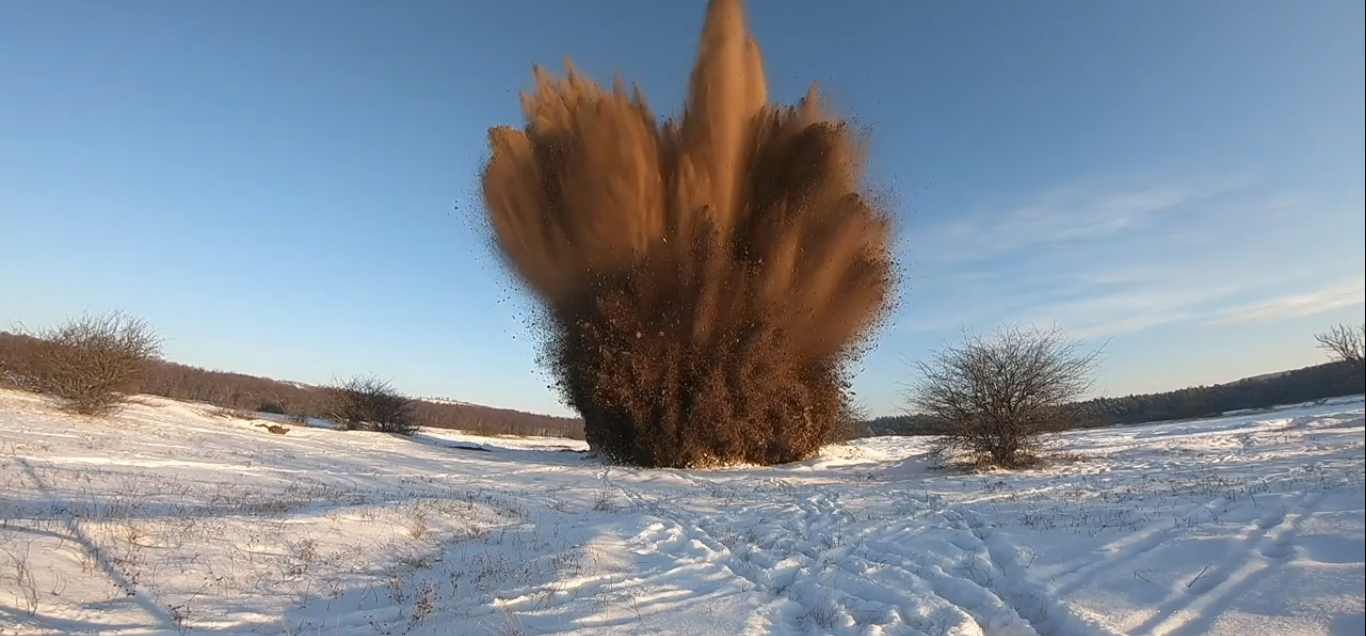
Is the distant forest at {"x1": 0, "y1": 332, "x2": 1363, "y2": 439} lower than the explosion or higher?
lower

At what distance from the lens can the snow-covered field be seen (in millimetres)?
4426

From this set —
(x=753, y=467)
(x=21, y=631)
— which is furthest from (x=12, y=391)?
(x=21, y=631)

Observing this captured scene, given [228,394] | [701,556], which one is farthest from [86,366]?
[228,394]

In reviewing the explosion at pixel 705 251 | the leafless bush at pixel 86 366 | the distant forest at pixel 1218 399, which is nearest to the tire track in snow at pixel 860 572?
the distant forest at pixel 1218 399

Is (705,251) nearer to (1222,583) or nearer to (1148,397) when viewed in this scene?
(1222,583)

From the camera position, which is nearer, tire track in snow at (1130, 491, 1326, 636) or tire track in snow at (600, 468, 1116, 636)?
tire track in snow at (1130, 491, 1326, 636)

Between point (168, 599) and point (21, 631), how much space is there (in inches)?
38.1

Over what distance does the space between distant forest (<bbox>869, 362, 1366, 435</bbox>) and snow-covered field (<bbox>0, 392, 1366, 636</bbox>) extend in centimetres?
50

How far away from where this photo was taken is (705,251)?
19750mm

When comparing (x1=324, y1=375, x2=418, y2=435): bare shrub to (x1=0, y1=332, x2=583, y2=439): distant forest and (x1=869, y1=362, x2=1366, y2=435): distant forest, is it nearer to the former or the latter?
(x1=0, y1=332, x2=583, y2=439): distant forest

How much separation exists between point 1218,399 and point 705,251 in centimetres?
2486

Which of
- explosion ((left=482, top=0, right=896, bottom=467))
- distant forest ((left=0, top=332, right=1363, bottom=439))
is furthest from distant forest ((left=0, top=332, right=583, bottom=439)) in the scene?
explosion ((left=482, top=0, right=896, bottom=467))

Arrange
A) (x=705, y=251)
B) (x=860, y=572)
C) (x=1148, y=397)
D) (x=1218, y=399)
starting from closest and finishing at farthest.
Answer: (x=860, y=572) < (x=705, y=251) < (x=1218, y=399) < (x=1148, y=397)

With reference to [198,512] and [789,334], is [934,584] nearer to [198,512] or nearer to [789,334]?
[198,512]
